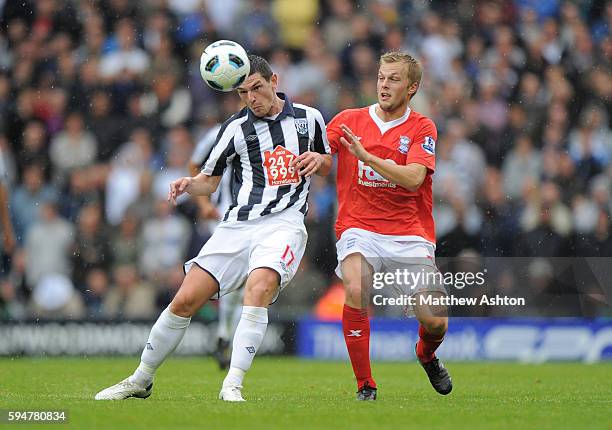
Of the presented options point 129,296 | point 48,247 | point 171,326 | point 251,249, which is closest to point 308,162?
point 251,249

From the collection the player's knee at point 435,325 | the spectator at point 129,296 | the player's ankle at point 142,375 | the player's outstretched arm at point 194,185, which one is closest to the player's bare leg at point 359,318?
the player's knee at point 435,325

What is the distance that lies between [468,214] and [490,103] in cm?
240

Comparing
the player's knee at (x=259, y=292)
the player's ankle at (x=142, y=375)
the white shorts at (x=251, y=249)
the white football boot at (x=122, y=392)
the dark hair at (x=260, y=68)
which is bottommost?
the white football boot at (x=122, y=392)

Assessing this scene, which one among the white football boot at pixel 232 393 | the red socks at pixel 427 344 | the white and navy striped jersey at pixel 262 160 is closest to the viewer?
the white football boot at pixel 232 393

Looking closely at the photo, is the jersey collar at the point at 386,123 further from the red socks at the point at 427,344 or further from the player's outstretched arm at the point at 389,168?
the red socks at the point at 427,344

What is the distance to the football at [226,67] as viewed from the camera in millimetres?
7512

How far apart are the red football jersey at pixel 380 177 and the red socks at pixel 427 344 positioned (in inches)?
27.6

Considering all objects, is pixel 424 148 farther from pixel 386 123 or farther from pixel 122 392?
pixel 122 392

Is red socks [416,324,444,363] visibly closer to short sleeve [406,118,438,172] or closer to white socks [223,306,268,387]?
short sleeve [406,118,438,172]

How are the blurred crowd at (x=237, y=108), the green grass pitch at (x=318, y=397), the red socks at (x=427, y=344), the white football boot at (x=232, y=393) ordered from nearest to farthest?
the green grass pitch at (x=318, y=397) → the white football boot at (x=232, y=393) → the red socks at (x=427, y=344) → the blurred crowd at (x=237, y=108)

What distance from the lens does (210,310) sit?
14305 millimetres

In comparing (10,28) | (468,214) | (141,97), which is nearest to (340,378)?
(468,214)

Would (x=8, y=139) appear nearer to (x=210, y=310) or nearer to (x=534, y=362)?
(x=210, y=310)

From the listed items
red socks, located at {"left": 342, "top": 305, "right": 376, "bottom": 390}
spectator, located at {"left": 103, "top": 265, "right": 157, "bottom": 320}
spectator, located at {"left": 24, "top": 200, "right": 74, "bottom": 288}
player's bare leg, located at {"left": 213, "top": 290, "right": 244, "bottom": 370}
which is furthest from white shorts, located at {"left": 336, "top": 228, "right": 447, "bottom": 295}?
spectator, located at {"left": 24, "top": 200, "right": 74, "bottom": 288}
